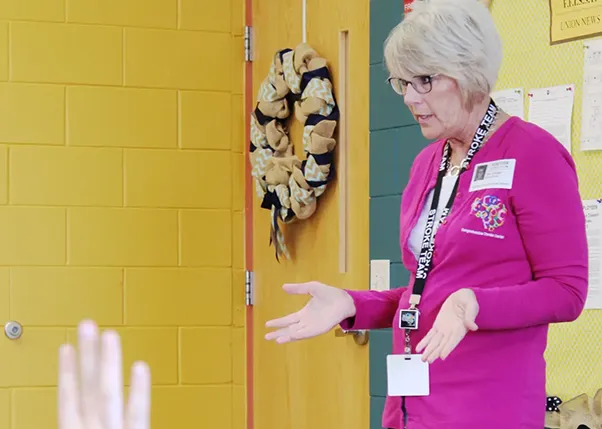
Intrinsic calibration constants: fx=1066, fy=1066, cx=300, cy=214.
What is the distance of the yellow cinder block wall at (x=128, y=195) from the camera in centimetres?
387

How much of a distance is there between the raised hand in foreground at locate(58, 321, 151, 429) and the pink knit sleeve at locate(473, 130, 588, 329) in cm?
117

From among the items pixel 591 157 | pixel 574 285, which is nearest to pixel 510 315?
pixel 574 285

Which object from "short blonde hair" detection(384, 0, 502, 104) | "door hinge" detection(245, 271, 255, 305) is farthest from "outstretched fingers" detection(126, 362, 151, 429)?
"door hinge" detection(245, 271, 255, 305)

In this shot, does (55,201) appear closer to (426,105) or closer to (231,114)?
(231,114)

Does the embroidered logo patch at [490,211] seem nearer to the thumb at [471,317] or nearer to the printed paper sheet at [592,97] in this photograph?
the thumb at [471,317]

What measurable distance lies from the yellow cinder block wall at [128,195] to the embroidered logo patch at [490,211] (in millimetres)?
2241

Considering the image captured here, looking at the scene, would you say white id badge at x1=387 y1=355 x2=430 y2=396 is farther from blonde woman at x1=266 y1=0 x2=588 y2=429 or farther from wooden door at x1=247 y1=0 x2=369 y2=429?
wooden door at x1=247 y1=0 x2=369 y2=429

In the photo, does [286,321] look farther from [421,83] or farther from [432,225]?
[421,83]

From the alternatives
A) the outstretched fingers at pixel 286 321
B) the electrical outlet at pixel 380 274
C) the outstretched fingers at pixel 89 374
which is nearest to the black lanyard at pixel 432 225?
the outstretched fingers at pixel 286 321

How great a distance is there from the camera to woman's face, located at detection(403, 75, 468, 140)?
199 centimetres

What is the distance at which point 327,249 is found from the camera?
3.42 meters

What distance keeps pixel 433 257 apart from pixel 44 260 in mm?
2222

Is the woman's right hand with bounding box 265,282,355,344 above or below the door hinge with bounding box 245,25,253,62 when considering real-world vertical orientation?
below

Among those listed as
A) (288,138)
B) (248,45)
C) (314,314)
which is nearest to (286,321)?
(314,314)
